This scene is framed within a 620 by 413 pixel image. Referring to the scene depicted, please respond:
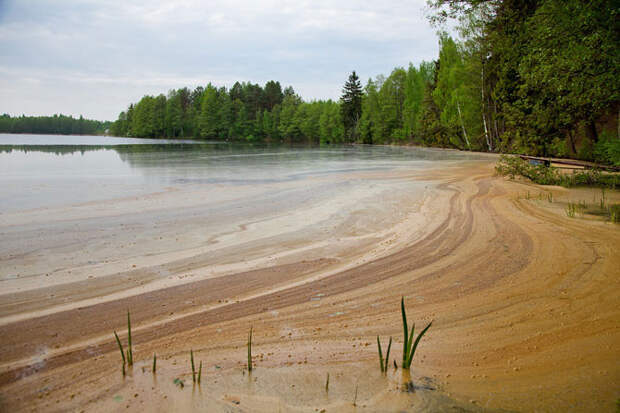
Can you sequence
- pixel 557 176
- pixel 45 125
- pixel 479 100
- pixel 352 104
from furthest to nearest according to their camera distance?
pixel 45 125
pixel 352 104
pixel 479 100
pixel 557 176

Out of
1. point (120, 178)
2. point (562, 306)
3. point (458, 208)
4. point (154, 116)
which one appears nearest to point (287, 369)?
point (562, 306)

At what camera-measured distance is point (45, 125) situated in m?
116

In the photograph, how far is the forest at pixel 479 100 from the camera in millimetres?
8125

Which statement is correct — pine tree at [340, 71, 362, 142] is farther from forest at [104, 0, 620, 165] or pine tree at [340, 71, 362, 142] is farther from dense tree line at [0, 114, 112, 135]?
dense tree line at [0, 114, 112, 135]

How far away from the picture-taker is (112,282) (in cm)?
390

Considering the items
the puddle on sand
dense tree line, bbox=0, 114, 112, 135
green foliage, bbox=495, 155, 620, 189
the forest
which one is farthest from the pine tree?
dense tree line, bbox=0, 114, 112, 135

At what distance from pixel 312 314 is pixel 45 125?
139861 mm

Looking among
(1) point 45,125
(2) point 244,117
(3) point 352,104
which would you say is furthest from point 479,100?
(1) point 45,125

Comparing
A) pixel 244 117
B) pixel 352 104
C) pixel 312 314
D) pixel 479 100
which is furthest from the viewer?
pixel 244 117

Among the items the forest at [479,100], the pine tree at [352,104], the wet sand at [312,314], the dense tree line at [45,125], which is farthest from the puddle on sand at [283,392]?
the dense tree line at [45,125]

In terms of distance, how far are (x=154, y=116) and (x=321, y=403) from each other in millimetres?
101449

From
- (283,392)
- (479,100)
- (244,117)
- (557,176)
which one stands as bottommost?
(283,392)

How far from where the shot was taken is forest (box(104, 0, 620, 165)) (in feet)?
26.7

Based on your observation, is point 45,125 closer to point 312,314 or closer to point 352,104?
point 352,104
